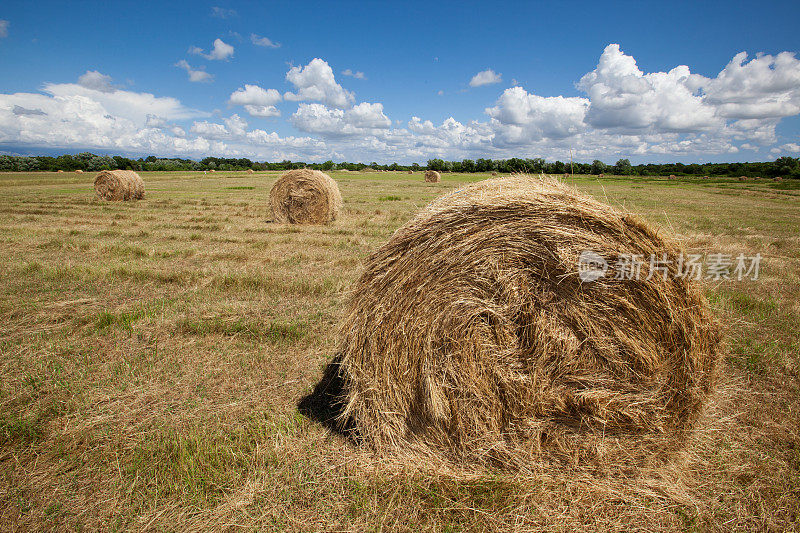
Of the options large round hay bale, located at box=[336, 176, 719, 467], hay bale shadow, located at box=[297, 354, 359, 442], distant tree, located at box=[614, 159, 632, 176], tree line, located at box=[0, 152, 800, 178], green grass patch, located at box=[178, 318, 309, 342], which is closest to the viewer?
large round hay bale, located at box=[336, 176, 719, 467]

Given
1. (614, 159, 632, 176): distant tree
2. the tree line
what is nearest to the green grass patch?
the tree line

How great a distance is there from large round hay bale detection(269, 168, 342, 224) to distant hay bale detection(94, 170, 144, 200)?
11311mm

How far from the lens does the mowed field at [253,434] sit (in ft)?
9.09

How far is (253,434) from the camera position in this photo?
3.48 metres

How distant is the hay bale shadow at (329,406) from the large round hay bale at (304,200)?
36.6ft

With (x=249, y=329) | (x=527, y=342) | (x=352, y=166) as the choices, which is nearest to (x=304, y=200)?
(x=249, y=329)

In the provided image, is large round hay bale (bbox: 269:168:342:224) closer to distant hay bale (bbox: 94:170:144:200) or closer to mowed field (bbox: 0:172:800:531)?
mowed field (bbox: 0:172:800:531)

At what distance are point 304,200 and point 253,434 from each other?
40.6ft

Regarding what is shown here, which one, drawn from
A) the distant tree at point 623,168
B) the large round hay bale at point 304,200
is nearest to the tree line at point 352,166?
the distant tree at point 623,168

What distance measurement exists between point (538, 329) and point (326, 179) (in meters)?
13.4

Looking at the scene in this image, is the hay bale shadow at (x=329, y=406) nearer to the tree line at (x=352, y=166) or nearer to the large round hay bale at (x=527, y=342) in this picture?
the large round hay bale at (x=527, y=342)

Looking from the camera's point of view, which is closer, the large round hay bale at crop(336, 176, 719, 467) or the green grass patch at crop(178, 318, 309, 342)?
the large round hay bale at crop(336, 176, 719, 467)

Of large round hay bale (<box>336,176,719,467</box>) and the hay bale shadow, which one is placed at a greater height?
large round hay bale (<box>336,176,719,467</box>)

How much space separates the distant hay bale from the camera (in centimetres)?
2089
